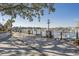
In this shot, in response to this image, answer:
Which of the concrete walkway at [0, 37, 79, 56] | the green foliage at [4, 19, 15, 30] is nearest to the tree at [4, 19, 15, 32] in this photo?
the green foliage at [4, 19, 15, 30]

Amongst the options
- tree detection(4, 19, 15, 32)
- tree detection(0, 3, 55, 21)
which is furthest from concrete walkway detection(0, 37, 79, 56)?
tree detection(0, 3, 55, 21)

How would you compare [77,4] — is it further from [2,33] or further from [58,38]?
[2,33]

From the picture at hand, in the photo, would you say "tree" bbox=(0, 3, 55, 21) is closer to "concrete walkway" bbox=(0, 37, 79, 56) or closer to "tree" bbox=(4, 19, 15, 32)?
"tree" bbox=(4, 19, 15, 32)

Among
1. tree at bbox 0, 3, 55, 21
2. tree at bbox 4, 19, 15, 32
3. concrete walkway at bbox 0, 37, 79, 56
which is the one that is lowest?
concrete walkway at bbox 0, 37, 79, 56

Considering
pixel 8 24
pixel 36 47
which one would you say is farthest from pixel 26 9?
pixel 36 47

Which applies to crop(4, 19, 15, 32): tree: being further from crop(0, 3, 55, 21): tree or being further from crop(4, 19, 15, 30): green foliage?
crop(0, 3, 55, 21): tree

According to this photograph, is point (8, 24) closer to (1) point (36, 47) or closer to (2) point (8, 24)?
(2) point (8, 24)

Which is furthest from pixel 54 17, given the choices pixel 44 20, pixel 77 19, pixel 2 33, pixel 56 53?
pixel 2 33

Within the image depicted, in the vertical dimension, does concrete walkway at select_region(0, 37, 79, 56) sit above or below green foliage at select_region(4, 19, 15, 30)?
below
